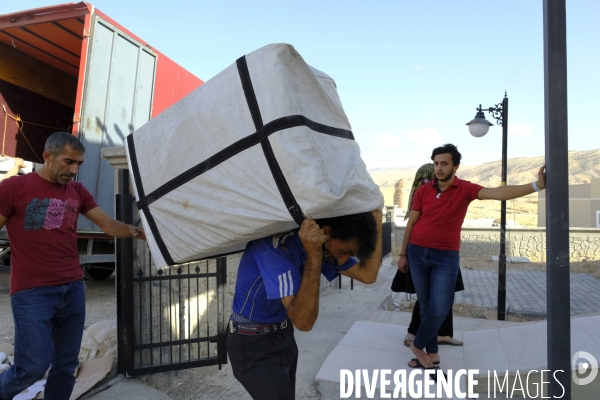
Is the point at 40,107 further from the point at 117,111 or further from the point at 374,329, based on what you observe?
the point at 374,329

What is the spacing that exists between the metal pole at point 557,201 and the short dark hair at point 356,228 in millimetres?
697

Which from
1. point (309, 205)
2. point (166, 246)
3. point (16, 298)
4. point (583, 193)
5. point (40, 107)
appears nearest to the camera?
point (309, 205)

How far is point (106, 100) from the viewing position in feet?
20.5

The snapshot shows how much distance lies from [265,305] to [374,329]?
117 inches

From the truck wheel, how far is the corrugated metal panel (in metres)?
2.43

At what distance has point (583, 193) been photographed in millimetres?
29156

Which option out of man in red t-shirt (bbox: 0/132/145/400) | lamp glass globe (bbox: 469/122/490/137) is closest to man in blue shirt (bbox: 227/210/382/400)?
man in red t-shirt (bbox: 0/132/145/400)

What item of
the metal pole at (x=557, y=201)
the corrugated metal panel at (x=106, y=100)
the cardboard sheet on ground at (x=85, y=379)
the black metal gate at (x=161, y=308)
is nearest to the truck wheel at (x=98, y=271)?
the corrugated metal panel at (x=106, y=100)

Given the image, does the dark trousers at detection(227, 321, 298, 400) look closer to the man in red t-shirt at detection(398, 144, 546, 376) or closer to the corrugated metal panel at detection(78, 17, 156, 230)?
the man in red t-shirt at detection(398, 144, 546, 376)

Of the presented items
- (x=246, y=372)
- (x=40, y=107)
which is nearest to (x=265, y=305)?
(x=246, y=372)

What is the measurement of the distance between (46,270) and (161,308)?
145cm

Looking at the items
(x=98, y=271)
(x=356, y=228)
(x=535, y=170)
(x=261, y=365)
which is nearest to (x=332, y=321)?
(x=261, y=365)

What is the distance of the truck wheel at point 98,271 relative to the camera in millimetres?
8434

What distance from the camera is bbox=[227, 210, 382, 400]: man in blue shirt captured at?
5.48 feet
